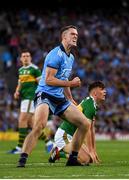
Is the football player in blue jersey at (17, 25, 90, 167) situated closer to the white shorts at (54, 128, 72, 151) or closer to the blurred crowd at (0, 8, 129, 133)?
the white shorts at (54, 128, 72, 151)

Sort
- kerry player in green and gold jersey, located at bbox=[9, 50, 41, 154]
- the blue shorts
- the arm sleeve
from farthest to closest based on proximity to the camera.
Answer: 1. kerry player in green and gold jersey, located at bbox=[9, 50, 41, 154]
2. the blue shorts
3. the arm sleeve

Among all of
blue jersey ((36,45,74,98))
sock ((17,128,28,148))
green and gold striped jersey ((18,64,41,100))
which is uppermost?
green and gold striped jersey ((18,64,41,100))

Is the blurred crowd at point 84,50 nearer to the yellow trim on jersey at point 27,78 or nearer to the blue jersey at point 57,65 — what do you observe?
the yellow trim on jersey at point 27,78

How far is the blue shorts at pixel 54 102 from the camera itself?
11781 millimetres

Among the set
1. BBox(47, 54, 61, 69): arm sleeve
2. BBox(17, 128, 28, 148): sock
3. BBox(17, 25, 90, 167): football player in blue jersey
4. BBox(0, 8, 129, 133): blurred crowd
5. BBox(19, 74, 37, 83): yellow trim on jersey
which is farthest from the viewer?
BBox(0, 8, 129, 133): blurred crowd

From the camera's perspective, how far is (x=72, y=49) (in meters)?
12.4

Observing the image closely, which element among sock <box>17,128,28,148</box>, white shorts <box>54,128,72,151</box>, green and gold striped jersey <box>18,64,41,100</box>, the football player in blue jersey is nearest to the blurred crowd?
green and gold striped jersey <box>18,64,41,100</box>

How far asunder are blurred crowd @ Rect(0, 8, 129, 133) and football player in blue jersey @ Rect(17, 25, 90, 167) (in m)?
17.9

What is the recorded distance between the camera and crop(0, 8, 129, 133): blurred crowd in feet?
101

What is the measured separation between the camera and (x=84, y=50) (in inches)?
1356

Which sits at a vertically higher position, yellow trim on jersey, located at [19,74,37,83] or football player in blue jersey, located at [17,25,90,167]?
yellow trim on jersey, located at [19,74,37,83]

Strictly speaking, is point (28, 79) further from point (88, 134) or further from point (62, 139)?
point (88, 134)

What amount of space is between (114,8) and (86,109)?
25222mm

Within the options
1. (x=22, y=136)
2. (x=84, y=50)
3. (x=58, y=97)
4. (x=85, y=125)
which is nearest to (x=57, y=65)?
(x=58, y=97)
